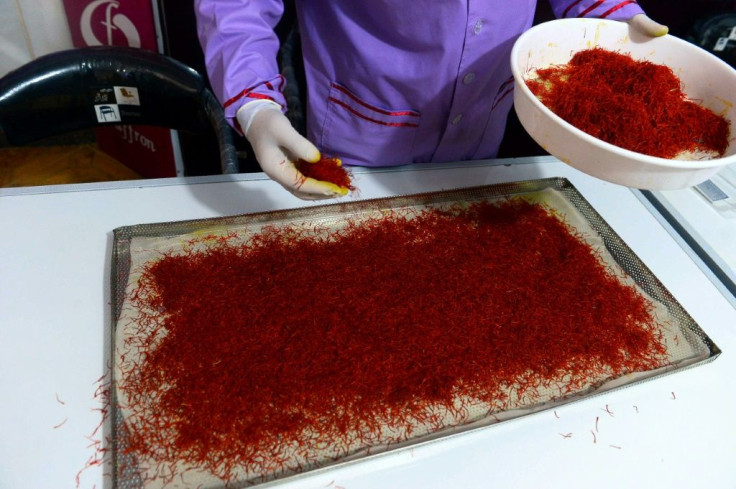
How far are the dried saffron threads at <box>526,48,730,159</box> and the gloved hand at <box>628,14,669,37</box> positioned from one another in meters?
0.05

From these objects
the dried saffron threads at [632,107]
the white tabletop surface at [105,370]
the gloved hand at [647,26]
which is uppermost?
the gloved hand at [647,26]

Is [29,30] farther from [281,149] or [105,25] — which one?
[281,149]

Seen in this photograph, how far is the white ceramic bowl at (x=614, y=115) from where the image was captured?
2.17ft

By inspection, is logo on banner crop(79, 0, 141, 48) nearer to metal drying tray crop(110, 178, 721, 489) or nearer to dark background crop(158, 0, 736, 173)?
dark background crop(158, 0, 736, 173)

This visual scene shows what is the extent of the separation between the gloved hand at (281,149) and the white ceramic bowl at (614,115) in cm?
34

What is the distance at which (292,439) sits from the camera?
66 cm

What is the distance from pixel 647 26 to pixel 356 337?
0.74 metres

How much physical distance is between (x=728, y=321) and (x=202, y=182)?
43.2 inches

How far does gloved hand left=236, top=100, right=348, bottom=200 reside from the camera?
2.66ft

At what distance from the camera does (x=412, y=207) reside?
103cm

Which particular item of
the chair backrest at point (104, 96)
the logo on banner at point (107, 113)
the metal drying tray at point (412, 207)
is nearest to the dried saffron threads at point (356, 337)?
the metal drying tray at point (412, 207)

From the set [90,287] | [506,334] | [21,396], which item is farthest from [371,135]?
[21,396]

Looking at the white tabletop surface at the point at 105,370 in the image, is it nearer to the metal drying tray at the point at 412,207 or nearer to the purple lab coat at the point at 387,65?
the metal drying tray at the point at 412,207

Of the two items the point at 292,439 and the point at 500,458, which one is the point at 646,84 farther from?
the point at 292,439
